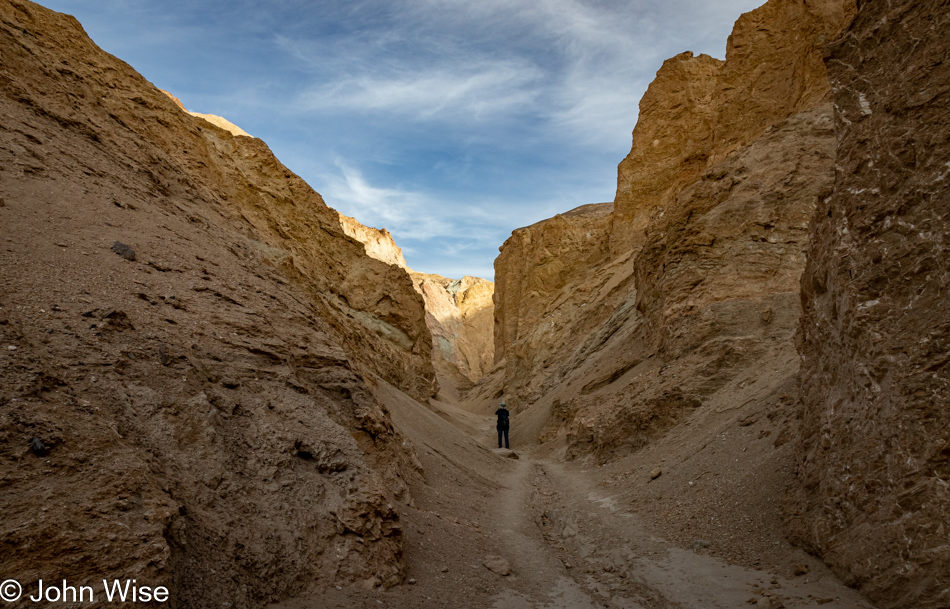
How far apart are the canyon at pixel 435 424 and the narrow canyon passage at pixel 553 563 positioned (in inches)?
1.6

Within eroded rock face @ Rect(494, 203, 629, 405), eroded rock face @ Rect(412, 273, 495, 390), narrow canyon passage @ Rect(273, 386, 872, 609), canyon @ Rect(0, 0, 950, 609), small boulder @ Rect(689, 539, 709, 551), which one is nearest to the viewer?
canyon @ Rect(0, 0, 950, 609)

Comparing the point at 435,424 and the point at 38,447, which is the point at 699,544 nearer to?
the point at 38,447

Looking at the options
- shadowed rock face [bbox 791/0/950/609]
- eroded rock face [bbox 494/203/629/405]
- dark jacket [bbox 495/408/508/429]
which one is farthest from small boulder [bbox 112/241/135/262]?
eroded rock face [bbox 494/203/629/405]

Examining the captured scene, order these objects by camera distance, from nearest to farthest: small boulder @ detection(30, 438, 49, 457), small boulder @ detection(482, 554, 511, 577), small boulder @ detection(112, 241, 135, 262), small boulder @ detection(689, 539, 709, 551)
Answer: small boulder @ detection(30, 438, 49, 457) < small boulder @ detection(482, 554, 511, 577) < small boulder @ detection(689, 539, 709, 551) < small boulder @ detection(112, 241, 135, 262)

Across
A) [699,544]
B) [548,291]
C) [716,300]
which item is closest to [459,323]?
[548,291]

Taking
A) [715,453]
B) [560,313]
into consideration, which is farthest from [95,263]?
[560,313]

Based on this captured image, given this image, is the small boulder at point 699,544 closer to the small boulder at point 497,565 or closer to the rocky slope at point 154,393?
the small boulder at point 497,565

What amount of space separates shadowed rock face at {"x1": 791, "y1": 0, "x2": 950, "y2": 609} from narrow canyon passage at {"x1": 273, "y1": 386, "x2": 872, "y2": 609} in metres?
0.49

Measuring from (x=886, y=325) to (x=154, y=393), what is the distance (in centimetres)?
601

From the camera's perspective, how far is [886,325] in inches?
168

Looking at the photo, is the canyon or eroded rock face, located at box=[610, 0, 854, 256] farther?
eroded rock face, located at box=[610, 0, 854, 256]

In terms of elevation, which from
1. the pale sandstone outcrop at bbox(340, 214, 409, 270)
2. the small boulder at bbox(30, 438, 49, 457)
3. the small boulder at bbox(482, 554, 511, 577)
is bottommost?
the small boulder at bbox(482, 554, 511, 577)

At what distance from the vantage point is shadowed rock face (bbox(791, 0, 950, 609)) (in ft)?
12.3

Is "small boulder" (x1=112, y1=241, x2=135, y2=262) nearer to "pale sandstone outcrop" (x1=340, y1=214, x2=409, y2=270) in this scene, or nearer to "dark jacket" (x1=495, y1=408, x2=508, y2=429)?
"dark jacket" (x1=495, y1=408, x2=508, y2=429)
